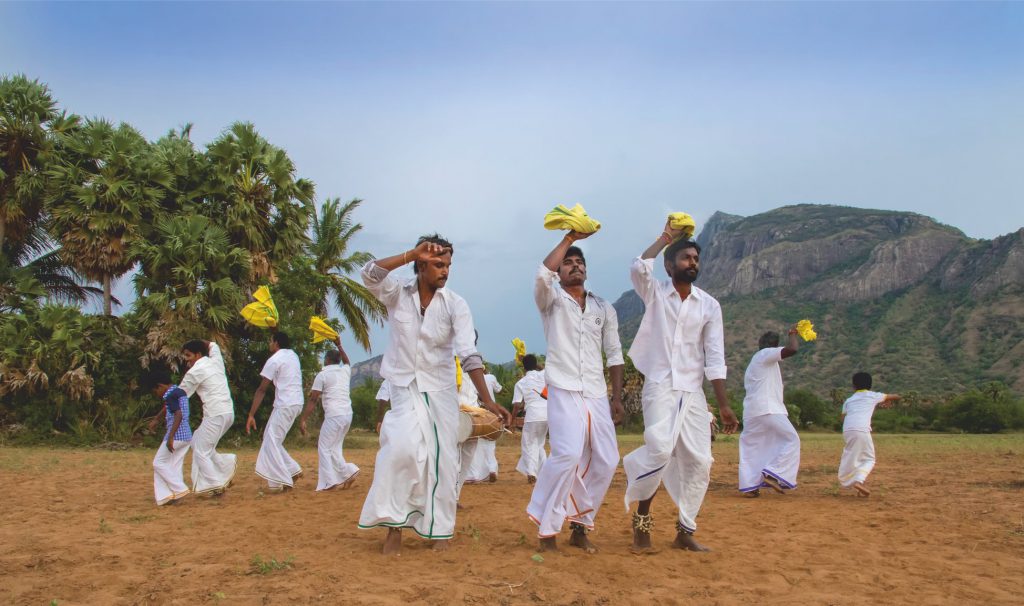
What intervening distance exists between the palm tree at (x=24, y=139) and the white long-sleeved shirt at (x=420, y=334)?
1908cm

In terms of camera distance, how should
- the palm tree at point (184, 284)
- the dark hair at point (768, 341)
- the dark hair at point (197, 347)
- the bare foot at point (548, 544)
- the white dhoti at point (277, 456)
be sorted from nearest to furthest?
1. the bare foot at point (548, 544)
2. the dark hair at point (197, 347)
3. the white dhoti at point (277, 456)
4. the dark hair at point (768, 341)
5. the palm tree at point (184, 284)

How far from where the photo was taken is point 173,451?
854cm

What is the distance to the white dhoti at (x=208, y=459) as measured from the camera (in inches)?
349

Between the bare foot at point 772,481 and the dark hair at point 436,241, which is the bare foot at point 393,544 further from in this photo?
the bare foot at point 772,481

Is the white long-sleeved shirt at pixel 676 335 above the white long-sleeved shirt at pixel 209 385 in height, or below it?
above

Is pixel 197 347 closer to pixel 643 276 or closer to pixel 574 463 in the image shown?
pixel 574 463

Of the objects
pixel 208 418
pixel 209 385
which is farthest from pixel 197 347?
pixel 208 418

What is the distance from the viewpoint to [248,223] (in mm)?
20484

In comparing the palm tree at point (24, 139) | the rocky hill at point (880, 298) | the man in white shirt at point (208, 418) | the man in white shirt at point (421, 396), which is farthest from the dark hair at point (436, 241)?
the rocky hill at point (880, 298)

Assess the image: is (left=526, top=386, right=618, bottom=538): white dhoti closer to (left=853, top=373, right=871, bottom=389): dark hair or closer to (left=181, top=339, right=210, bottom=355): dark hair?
(left=181, top=339, right=210, bottom=355): dark hair

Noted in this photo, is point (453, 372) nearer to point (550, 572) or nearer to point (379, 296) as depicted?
point (379, 296)

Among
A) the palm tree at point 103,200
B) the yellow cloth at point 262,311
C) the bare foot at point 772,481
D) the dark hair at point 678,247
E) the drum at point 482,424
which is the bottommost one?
the bare foot at point 772,481

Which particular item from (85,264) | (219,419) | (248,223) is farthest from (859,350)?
(219,419)

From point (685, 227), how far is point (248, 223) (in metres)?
17.1
